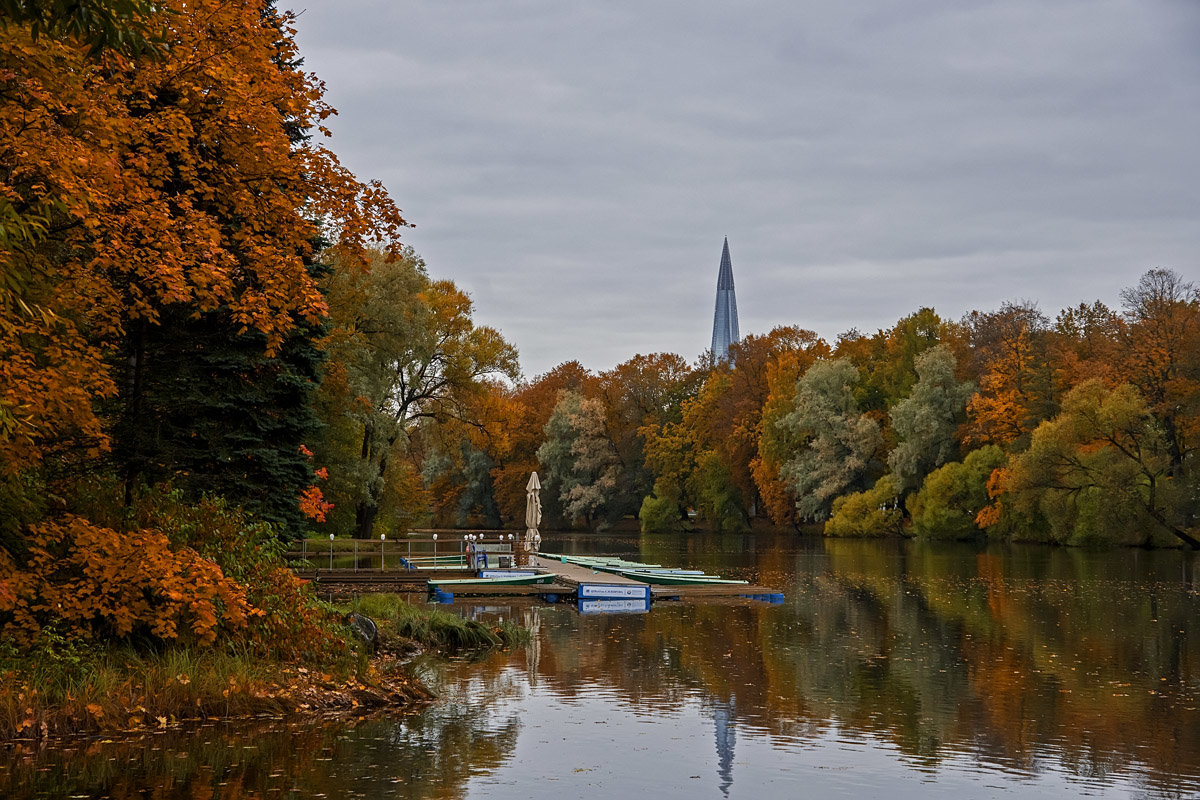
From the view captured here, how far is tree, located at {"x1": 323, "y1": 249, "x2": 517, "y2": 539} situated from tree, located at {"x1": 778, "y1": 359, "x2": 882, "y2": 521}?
1156 inches

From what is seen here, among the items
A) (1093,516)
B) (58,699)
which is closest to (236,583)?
(58,699)

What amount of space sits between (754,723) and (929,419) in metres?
54.3

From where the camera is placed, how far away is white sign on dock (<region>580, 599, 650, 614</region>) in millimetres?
28844

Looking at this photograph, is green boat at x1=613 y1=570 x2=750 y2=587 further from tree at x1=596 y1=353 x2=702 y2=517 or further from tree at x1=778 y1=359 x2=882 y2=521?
tree at x1=596 y1=353 x2=702 y2=517

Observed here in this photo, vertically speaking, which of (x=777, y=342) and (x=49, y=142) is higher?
(x=777, y=342)

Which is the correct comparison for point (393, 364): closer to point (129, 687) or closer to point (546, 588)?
point (546, 588)

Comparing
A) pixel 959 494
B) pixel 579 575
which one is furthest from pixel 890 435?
pixel 579 575

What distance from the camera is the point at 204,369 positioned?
16359mm

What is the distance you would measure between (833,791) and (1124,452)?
47.8m

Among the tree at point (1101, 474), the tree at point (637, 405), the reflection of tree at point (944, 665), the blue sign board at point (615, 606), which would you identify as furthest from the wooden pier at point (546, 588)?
the tree at point (637, 405)

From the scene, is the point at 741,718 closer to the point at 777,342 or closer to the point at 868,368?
the point at 868,368

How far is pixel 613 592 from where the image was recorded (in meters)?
30.4

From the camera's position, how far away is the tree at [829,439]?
72.6 m

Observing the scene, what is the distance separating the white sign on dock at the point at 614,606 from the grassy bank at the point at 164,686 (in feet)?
44.3
